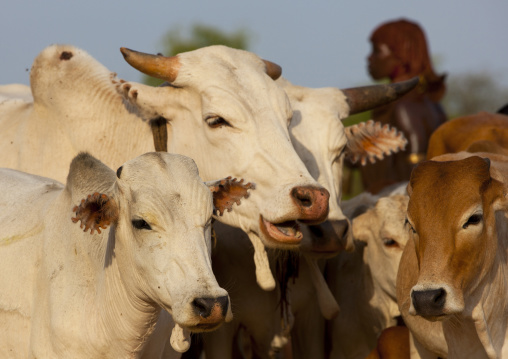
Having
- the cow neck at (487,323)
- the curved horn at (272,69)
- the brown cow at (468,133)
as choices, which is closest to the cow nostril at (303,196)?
the cow neck at (487,323)

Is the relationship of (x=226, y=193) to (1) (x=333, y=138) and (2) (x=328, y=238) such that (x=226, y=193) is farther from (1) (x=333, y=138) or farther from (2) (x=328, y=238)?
(1) (x=333, y=138)

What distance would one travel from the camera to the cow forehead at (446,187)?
5.41m

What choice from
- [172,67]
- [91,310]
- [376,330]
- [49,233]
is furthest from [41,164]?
[376,330]

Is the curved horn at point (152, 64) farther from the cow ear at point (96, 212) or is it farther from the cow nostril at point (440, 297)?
the cow nostril at point (440, 297)

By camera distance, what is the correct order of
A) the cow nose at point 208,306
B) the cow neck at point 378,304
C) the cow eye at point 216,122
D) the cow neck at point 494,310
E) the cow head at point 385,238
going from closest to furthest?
the cow nose at point 208,306, the cow neck at point 494,310, the cow eye at point 216,122, the cow head at point 385,238, the cow neck at point 378,304

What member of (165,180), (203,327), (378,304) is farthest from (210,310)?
(378,304)

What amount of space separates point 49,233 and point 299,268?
243cm

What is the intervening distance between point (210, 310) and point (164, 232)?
495mm

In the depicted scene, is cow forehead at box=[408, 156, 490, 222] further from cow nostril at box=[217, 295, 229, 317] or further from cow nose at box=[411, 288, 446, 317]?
cow nostril at box=[217, 295, 229, 317]

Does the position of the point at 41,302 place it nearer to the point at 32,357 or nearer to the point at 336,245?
the point at 32,357

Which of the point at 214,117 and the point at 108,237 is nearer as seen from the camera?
the point at 108,237

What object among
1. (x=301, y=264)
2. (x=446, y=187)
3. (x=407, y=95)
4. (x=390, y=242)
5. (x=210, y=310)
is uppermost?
(x=446, y=187)

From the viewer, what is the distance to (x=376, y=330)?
25.3 feet

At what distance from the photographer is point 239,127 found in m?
6.25
